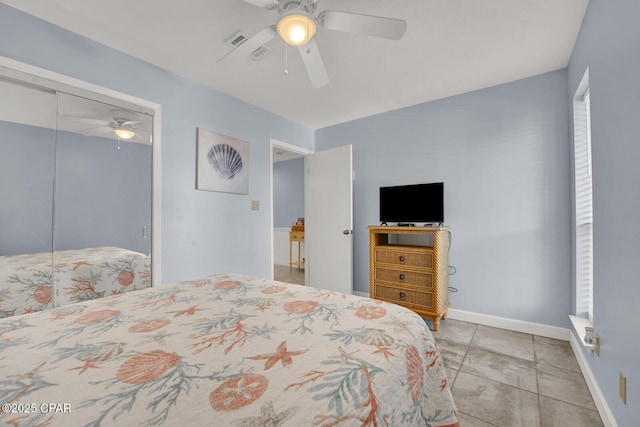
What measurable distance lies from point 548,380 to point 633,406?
82 cm

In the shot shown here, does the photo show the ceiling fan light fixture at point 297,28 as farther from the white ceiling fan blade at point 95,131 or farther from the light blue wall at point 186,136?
the white ceiling fan blade at point 95,131

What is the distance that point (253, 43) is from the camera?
163 cm

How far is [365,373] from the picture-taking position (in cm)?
65

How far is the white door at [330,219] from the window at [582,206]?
2.05 metres

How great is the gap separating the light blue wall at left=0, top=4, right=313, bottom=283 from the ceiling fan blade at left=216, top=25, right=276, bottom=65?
1.01 metres

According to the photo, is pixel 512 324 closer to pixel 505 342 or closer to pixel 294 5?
pixel 505 342

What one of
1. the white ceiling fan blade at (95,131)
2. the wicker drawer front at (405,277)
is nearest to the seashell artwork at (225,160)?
the white ceiling fan blade at (95,131)

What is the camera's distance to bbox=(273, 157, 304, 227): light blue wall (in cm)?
586

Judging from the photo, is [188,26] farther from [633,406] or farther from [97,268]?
[633,406]

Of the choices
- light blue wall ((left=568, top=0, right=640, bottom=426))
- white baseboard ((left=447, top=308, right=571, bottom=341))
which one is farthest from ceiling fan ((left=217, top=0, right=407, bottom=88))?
white baseboard ((left=447, top=308, right=571, bottom=341))

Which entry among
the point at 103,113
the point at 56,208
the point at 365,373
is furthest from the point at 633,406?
the point at 103,113

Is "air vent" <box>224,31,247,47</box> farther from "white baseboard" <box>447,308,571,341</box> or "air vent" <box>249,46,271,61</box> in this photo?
"white baseboard" <box>447,308,571,341</box>

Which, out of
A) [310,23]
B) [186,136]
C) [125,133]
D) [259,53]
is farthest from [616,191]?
[125,133]

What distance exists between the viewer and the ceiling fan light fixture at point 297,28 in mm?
1423
